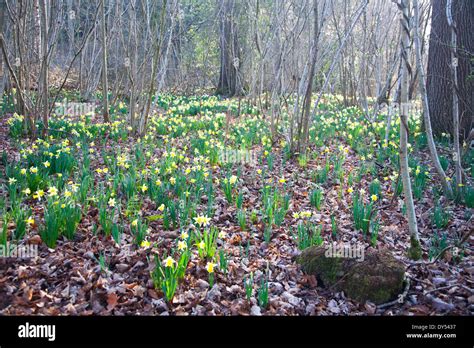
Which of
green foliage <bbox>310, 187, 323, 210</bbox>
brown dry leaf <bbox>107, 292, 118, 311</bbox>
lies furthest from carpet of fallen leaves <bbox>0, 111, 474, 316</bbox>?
green foliage <bbox>310, 187, 323, 210</bbox>

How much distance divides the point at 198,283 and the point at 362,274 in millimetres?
1025

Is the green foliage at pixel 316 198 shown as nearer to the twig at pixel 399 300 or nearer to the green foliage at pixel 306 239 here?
the green foliage at pixel 306 239

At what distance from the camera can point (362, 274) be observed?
2.62m

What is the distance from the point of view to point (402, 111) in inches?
105

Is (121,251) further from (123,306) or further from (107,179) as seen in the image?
(107,179)

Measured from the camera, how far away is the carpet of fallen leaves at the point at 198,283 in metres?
2.36

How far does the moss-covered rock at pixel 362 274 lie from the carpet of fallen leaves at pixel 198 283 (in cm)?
6

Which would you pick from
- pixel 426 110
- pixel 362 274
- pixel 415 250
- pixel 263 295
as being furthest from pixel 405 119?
pixel 263 295

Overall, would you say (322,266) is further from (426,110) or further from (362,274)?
(426,110)

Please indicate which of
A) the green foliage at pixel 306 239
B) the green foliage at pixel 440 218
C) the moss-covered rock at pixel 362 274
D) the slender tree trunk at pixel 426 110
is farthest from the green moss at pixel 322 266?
the slender tree trunk at pixel 426 110

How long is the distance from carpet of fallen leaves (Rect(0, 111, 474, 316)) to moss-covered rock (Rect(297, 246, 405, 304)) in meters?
0.06

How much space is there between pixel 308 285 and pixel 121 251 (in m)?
1.28
